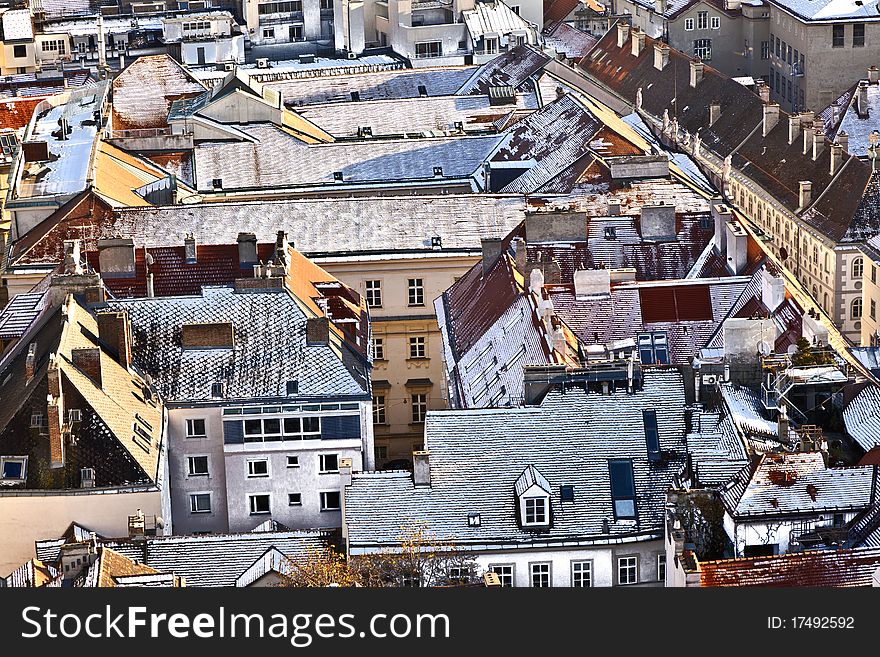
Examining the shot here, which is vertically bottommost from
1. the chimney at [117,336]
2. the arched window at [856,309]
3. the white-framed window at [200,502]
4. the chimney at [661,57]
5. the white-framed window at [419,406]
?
the arched window at [856,309]

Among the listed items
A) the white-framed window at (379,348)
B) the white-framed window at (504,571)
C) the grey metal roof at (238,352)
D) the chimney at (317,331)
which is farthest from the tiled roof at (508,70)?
the white-framed window at (504,571)

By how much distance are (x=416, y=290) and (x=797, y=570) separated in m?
41.5

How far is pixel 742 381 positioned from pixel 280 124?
55.3 metres

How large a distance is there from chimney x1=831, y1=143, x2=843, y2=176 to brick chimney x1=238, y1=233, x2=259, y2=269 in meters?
53.5

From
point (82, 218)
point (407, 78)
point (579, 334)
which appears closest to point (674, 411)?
point (579, 334)

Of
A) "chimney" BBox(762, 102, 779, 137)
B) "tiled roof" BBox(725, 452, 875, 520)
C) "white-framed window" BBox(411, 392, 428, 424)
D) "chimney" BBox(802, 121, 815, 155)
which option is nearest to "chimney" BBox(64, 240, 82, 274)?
"white-framed window" BBox(411, 392, 428, 424)

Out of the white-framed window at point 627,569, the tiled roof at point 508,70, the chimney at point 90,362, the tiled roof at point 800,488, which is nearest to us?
the tiled roof at point 800,488

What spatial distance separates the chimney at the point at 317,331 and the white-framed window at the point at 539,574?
53.2 ft

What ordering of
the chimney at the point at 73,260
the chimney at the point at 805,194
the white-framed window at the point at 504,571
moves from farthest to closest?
1. the chimney at the point at 805,194
2. the chimney at the point at 73,260
3. the white-framed window at the point at 504,571

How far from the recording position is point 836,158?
131500 mm

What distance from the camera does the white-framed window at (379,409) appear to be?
94.0 metres

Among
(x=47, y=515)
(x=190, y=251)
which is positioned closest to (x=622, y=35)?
(x=190, y=251)

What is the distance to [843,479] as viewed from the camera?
6406 cm

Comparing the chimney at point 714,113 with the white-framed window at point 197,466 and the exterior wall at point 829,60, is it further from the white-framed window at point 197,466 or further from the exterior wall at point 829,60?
the white-framed window at point 197,466
